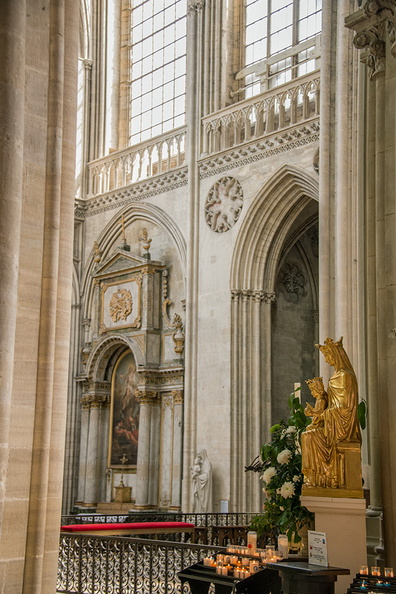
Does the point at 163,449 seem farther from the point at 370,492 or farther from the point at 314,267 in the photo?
the point at 370,492

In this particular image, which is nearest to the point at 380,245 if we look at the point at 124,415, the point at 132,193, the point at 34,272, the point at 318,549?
the point at 318,549

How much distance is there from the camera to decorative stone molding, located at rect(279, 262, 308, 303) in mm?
19562

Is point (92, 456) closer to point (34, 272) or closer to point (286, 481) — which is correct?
point (286, 481)

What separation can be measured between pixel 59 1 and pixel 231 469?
475 inches

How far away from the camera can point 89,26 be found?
2344 cm

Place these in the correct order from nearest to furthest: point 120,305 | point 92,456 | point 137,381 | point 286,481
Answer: point 286,481 → point 137,381 → point 120,305 → point 92,456

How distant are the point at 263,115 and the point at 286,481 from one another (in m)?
12.0

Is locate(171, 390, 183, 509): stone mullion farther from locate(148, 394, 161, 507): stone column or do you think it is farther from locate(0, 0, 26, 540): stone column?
locate(0, 0, 26, 540): stone column

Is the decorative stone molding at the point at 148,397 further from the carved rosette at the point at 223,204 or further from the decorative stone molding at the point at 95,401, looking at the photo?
the carved rosette at the point at 223,204

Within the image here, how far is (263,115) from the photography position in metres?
18.2

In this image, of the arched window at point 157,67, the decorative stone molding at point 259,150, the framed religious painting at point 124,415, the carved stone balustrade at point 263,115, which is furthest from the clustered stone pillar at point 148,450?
the arched window at point 157,67

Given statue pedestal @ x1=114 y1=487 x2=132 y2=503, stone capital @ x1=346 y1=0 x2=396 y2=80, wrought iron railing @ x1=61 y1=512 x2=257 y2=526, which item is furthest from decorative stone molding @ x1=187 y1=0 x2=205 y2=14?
stone capital @ x1=346 y1=0 x2=396 y2=80

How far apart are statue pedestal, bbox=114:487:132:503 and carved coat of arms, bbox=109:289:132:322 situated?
374cm

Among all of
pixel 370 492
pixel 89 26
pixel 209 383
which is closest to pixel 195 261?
pixel 209 383
